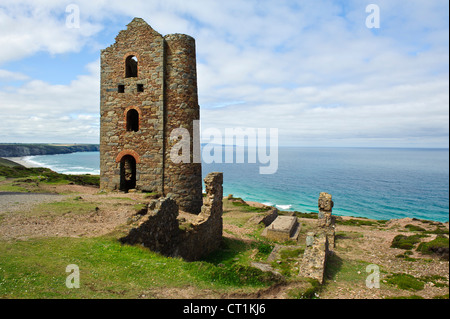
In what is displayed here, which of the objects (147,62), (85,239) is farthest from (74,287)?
(147,62)

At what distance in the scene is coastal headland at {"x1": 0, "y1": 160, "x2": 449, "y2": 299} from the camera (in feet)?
22.7

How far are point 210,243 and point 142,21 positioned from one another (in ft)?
50.6

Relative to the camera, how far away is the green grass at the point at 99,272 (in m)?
6.39

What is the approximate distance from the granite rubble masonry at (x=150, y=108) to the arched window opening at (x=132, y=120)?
0.34m

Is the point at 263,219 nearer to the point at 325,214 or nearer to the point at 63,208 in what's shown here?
the point at 325,214

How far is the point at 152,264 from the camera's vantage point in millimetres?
8344

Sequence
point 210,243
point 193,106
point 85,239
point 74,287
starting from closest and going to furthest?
point 74,287
point 85,239
point 210,243
point 193,106

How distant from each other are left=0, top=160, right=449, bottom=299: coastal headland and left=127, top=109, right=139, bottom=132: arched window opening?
18.4 feet

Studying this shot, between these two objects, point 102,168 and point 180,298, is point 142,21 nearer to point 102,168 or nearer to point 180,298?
point 102,168

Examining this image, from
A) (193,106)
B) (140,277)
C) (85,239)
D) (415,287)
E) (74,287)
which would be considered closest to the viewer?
(74,287)

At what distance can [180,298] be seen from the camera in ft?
21.8
